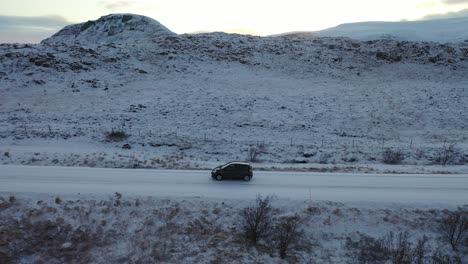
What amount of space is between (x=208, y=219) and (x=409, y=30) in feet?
396

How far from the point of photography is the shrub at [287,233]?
A: 1546 cm

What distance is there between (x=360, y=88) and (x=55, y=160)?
33.4 m

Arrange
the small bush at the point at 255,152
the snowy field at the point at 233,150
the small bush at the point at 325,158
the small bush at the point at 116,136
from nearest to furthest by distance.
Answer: the snowy field at the point at 233,150, the small bush at the point at 255,152, the small bush at the point at 325,158, the small bush at the point at 116,136

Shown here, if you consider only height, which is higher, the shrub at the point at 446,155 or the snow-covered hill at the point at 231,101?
the snow-covered hill at the point at 231,101

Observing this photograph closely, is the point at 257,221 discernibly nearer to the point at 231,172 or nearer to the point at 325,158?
the point at 231,172

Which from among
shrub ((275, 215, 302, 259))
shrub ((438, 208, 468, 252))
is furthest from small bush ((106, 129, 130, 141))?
shrub ((438, 208, 468, 252))

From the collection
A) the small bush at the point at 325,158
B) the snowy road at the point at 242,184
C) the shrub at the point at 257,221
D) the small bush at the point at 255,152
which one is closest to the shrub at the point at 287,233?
the shrub at the point at 257,221

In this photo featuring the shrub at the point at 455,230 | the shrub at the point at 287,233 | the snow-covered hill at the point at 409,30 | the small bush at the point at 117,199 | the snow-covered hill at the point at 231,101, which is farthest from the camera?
the snow-covered hill at the point at 409,30

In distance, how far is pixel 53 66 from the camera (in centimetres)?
4394

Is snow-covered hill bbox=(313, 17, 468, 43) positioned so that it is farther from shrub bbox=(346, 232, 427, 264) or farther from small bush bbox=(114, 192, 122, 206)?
small bush bbox=(114, 192, 122, 206)

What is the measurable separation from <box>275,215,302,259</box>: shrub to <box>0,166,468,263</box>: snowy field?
9 centimetres

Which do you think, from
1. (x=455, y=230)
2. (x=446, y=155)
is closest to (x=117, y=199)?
(x=455, y=230)

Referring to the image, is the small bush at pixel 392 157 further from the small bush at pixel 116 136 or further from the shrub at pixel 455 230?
the small bush at pixel 116 136

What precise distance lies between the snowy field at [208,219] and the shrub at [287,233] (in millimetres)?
88
